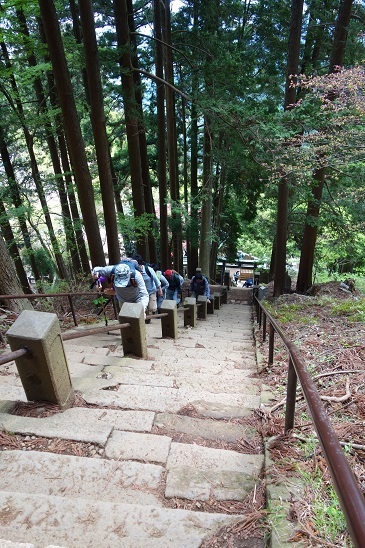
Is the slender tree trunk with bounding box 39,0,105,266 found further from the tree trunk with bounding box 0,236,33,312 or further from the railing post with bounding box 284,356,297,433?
the railing post with bounding box 284,356,297,433

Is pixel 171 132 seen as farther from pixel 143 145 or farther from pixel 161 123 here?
pixel 143 145

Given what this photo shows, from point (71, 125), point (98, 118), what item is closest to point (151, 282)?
point (71, 125)

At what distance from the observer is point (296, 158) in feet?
24.1

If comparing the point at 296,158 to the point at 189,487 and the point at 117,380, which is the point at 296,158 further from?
the point at 189,487

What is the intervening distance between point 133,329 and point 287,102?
30.2 ft

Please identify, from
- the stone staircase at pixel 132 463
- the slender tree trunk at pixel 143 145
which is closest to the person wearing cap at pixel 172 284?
the slender tree trunk at pixel 143 145

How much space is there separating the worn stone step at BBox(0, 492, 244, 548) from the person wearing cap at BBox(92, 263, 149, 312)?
165 inches

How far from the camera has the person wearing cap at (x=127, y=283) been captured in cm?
573

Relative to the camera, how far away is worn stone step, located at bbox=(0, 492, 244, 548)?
1507 mm

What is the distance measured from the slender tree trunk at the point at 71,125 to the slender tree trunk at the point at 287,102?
16.7ft

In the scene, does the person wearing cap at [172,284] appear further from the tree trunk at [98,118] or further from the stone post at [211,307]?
the stone post at [211,307]

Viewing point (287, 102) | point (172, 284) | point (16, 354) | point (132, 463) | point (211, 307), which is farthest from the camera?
point (211, 307)

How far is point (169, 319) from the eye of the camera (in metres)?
6.05

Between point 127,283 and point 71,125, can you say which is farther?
point 71,125
